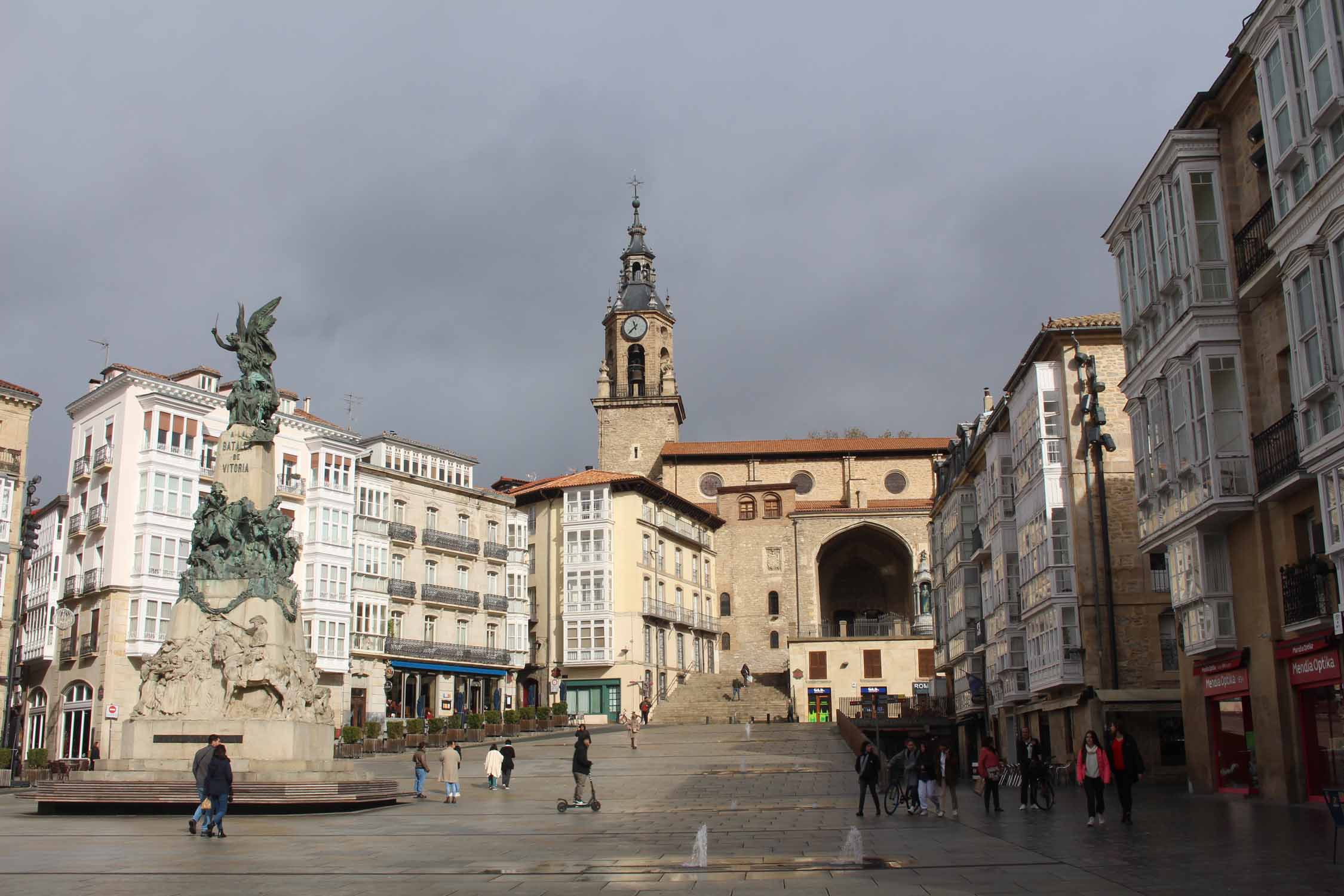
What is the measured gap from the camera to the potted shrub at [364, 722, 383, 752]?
1736 inches

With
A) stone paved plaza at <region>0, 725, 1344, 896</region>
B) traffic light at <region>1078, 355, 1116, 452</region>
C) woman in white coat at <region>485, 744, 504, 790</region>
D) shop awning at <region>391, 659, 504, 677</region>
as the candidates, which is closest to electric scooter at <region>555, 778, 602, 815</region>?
stone paved plaza at <region>0, 725, 1344, 896</region>

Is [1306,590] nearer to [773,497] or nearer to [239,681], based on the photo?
[239,681]

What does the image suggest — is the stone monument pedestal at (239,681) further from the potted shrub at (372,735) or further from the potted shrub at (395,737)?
the potted shrub at (395,737)

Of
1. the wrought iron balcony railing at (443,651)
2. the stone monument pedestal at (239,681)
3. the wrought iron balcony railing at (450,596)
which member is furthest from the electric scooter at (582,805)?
the wrought iron balcony railing at (450,596)

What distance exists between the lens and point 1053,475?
114ft

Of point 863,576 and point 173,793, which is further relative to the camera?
point 863,576

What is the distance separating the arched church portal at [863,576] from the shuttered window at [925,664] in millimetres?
13405

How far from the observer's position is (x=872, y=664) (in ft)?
227

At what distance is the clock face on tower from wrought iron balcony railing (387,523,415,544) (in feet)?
114

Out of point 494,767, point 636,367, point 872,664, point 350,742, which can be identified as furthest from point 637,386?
point 494,767

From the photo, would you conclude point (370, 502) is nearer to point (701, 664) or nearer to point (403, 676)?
point (403, 676)

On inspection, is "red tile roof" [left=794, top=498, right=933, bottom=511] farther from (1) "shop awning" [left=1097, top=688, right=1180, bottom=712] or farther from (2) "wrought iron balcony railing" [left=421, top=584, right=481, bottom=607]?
(1) "shop awning" [left=1097, top=688, right=1180, bottom=712]

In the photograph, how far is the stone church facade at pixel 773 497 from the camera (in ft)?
267

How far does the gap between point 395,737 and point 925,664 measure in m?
33.1
